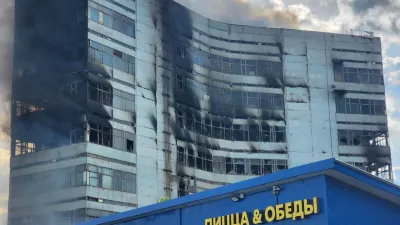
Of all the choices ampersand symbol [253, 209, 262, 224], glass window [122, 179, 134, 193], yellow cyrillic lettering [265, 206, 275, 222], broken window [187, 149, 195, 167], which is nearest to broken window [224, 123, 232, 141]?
broken window [187, 149, 195, 167]

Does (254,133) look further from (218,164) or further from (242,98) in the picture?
(218,164)

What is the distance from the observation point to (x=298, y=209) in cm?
1836

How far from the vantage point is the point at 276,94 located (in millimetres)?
70375

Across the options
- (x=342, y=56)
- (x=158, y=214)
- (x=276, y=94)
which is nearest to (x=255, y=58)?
(x=276, y=94)

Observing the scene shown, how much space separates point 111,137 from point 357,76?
97.8ft

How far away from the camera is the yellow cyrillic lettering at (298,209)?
59.8 ft

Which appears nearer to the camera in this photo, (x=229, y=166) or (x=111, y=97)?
(x=111, y=97)

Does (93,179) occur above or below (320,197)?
above

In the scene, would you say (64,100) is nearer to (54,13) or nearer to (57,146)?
(57,146)

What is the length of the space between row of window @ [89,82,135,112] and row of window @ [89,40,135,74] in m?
2.11

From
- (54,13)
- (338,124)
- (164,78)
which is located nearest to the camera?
(54,13)

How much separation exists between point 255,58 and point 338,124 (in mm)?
11163

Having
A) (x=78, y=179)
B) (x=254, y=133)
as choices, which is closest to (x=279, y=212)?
(x=78, y=179)

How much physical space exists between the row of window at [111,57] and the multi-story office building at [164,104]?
0.10 m
